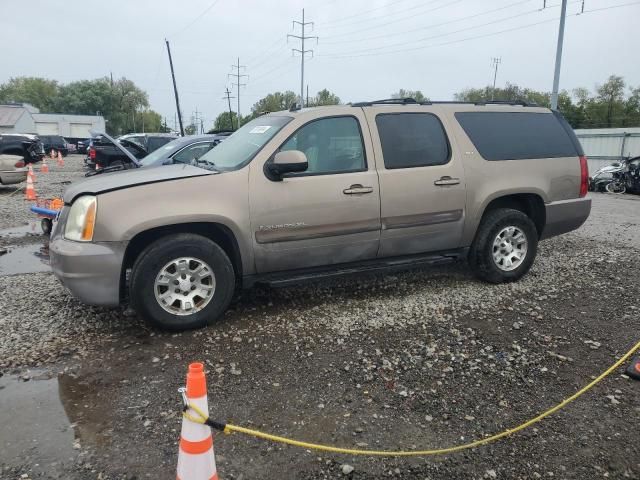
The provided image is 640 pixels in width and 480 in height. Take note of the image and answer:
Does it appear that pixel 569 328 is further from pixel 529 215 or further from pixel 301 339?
pixel 301 339

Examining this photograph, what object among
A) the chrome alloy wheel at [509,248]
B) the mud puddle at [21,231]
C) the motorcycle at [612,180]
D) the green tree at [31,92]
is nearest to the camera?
the chrome alloy wheel at [509,248]

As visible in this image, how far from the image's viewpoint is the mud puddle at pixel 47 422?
259 centimetres

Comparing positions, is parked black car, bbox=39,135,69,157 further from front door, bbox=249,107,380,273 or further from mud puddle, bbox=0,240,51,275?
front door, bbox=249,107,380,273

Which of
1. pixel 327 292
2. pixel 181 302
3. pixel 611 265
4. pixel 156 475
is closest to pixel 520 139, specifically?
pixel 611 265

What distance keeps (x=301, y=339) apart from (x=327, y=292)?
117cm

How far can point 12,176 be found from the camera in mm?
13008

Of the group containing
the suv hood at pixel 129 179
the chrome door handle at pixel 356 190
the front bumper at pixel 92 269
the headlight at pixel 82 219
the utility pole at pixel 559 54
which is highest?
the utility pole at pixel 559 54

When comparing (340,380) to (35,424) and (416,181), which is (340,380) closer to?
(35,424)

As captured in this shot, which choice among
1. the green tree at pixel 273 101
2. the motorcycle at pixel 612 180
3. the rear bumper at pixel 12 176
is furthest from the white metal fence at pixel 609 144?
the green tree at pixel 273 101

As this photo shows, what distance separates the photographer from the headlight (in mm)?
3834

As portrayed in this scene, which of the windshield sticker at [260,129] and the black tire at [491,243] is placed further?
the black tire at [491,243]

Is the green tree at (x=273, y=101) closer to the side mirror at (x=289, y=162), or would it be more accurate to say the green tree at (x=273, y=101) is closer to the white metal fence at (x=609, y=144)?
the white metal fence at (x=609, y=144)

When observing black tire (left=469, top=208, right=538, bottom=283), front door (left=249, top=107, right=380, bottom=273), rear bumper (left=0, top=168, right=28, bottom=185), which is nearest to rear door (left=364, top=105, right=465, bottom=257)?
front door (left=249, top=107, right=380, bottom=273)

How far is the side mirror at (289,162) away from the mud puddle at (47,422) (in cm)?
220
